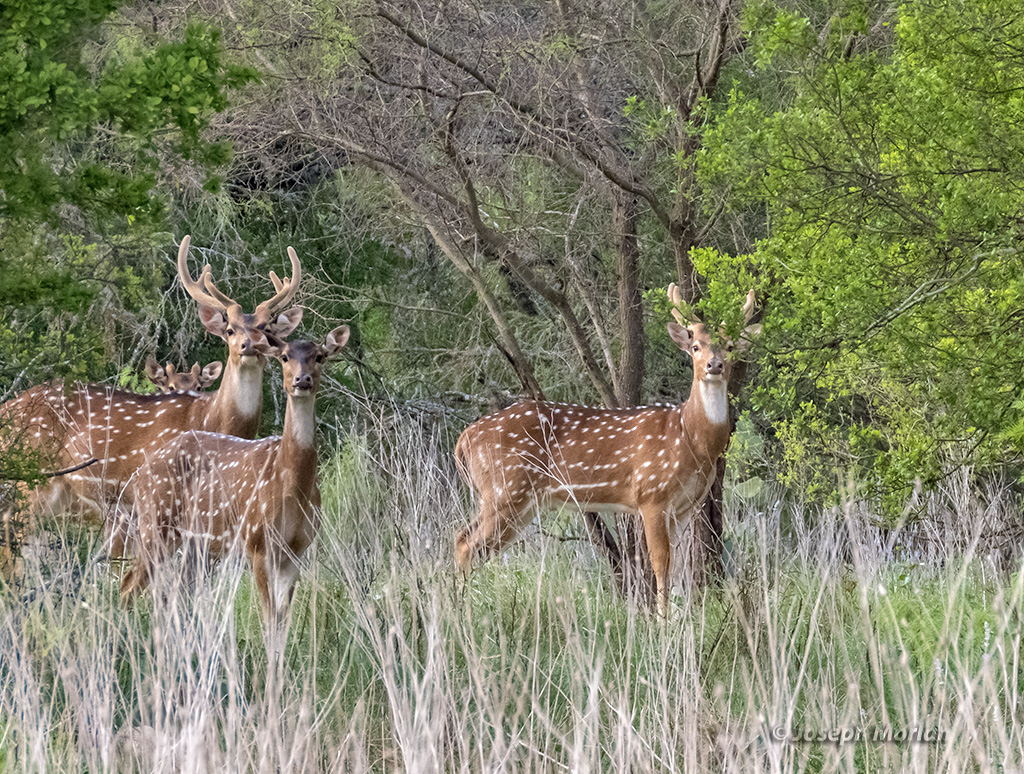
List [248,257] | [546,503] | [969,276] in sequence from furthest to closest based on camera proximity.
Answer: [248,257] → [546,503] → [969,276]

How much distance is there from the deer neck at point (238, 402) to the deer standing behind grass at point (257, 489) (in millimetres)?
1005

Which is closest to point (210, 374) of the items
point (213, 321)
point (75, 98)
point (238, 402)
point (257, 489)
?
point (213, 321)

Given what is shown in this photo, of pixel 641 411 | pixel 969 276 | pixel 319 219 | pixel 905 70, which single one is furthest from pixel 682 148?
pixel 319 219

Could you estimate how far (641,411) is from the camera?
659 cm

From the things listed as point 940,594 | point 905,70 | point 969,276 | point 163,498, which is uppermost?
point 905,70

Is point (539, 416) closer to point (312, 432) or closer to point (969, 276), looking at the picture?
point (312, 432)

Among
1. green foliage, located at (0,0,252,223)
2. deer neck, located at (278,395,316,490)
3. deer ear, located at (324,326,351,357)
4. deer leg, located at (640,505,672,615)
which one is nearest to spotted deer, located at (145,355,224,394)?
deer ear, located at (324,326,351,357)

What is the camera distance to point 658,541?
6305 mm

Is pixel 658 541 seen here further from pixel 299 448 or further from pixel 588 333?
pixel 588 333

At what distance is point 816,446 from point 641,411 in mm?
903

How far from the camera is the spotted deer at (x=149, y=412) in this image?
274 inches

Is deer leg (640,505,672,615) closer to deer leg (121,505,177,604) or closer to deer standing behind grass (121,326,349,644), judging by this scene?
deer standing behind grass (121,326,349,644)

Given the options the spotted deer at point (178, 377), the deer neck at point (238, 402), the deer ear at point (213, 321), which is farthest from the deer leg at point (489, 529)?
the spotted deer at point (178, 377)

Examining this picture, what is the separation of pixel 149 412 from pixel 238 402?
67 centimetres
